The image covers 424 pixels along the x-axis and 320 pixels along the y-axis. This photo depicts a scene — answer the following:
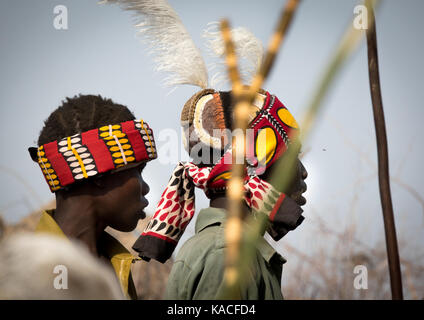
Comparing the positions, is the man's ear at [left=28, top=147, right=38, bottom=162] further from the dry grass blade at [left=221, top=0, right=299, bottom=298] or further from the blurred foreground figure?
the dry grass blade at [left=221, top=0, right=299, bottom=298]

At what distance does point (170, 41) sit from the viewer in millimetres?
2664

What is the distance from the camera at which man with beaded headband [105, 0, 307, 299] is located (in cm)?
220

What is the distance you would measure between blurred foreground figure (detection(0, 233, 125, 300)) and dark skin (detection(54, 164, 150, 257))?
0.24 feet

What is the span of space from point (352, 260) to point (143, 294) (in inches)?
81.5

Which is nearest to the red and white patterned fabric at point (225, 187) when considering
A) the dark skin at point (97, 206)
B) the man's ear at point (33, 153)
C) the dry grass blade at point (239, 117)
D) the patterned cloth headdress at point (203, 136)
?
the patterned cloth headdress at point (203, 136)

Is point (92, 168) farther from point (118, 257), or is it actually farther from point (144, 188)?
point (118, 257)

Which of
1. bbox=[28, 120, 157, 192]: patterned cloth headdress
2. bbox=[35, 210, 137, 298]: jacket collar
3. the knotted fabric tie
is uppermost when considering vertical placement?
bbox=[28, 120, 157, 192]: patterned cloth headdress

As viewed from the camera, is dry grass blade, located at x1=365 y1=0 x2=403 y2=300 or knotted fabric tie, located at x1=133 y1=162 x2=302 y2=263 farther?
knotted fabric tie, located at x1=133 y1=162 x2=302 y2=263

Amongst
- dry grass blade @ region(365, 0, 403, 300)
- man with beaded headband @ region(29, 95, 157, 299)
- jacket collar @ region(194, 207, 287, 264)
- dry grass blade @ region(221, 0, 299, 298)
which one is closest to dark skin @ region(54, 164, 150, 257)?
man with beaded headband @ region(29, 95, 157, 299)

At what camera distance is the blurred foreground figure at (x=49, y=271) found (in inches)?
75.7
